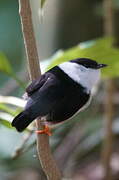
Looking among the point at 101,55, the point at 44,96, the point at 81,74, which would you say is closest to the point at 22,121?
the point at 44,96

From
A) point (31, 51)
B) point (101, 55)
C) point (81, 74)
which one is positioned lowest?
point (101, 55)

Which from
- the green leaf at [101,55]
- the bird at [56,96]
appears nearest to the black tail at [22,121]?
the bird at [56,96]

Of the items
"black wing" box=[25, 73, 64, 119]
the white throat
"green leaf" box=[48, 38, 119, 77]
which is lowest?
"green leaf" box=[48, 38, 119, 77]

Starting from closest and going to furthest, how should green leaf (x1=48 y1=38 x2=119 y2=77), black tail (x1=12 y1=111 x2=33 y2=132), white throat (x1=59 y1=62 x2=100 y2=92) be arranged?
1. black tail (x1=12 y1=111 x2=33 y2=132)
2. white throat (x1=59 y1=62 x2=100 y2=92)
3. green leaf (x1=48 y1=38 x2=119 y2=77)

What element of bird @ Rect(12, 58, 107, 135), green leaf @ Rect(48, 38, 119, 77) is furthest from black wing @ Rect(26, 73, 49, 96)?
green leaf @ Rect(48, 38, 119, 77)

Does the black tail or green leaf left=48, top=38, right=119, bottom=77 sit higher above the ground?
the black tail

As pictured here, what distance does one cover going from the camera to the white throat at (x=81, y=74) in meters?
1.16

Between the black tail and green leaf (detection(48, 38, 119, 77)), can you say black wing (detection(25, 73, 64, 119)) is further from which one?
green leaf (detection(48, 38, 119, 77))

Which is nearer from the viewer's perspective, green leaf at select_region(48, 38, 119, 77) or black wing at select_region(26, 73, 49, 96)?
black wing at select_region(26, 73, 49, 96)

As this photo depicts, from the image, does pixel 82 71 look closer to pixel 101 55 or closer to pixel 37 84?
pixel 37 84

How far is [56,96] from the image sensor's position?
108 cm

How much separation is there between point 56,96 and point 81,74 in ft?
0.45

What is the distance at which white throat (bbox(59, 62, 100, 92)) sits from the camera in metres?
1.16

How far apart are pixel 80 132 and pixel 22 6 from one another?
1.63m
